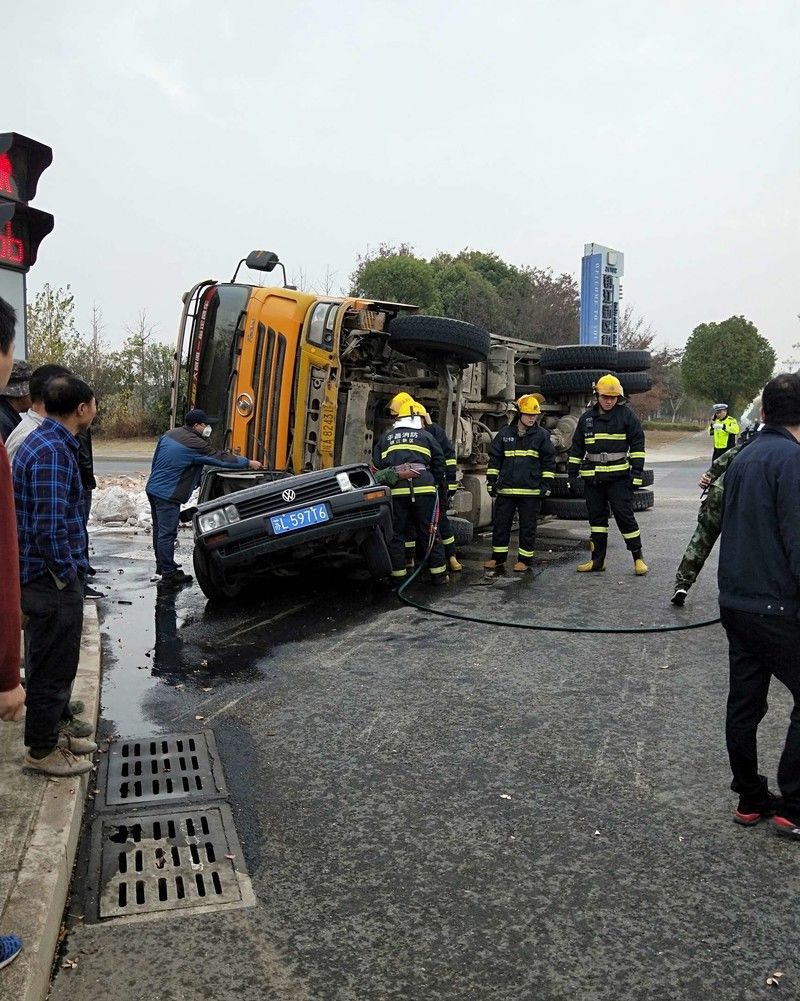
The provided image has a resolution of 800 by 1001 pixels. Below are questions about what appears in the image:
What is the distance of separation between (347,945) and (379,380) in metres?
6.74

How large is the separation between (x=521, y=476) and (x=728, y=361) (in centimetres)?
3250

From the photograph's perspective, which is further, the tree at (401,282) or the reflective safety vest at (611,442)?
the tree at (401,282)

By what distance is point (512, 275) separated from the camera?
36531 mm

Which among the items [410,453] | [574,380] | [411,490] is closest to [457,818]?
[411,490]

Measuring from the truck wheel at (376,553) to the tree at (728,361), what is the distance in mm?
33972

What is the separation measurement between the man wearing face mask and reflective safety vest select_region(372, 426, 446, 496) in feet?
4.13

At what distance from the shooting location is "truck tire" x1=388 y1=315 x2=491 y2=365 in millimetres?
8656

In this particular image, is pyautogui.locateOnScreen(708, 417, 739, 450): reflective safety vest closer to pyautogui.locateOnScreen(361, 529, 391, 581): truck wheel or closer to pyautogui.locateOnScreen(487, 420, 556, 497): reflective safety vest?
pyautogui.locateOnScreen(487, 420, 556, 497): reflective safety vest

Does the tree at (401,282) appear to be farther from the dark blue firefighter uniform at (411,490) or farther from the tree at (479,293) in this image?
the dark blue firefighter uniform at (411,490)

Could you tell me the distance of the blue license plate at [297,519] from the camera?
22.4 ft

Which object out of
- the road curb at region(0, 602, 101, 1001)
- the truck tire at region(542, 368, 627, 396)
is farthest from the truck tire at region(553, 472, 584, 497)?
the road curb at region(0, 602, 101, 1001)

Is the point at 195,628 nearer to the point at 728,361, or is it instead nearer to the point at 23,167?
the point at 23,167

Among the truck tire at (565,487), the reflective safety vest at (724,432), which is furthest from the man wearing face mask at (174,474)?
the reflective safety vest at (724,432)

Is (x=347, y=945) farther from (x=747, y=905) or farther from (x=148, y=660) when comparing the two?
(x=148, y=660)
